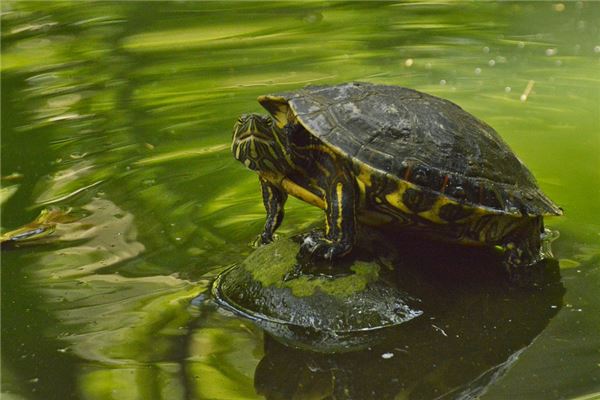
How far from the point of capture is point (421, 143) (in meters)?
3.25

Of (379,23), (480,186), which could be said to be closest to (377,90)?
(480,186)

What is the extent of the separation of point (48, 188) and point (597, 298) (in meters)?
2.47

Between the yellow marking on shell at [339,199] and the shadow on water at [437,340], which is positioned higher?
the yellow marking on shell at [339,199]

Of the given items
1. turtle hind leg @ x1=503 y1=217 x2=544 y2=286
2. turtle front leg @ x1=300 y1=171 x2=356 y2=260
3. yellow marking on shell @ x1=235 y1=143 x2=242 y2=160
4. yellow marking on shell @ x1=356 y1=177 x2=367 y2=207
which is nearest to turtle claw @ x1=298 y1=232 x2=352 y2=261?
turtle front leg @ x1=300 y1=171 x2=356 y2=260

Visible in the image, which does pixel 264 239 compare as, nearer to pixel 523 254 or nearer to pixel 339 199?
pixel 339 199

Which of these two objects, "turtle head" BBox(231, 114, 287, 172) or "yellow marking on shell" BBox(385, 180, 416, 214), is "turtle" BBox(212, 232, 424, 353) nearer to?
"yellow marking on shell" BBox(385, 180, 416, 214)

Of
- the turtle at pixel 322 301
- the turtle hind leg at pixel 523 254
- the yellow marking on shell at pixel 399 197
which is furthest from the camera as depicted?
the turtle hind leg at pixel 523 254

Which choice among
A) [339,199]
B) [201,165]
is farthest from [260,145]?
[201,165]

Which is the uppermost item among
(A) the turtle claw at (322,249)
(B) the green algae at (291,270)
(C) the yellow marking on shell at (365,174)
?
(C) the yellow marking on shell at (365,174)

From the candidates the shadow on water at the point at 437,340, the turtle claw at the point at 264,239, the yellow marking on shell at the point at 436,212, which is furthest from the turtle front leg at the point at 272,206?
the yellow marking on shell at the point at 436,212

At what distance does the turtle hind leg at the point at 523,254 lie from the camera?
342 cm

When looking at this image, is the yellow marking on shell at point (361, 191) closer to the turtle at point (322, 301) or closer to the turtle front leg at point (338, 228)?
the turtle front leg at point (338, 228)

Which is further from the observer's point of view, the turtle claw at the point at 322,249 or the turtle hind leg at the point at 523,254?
the turtle hind leg at the point at 523,254

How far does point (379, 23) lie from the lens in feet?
24.5
